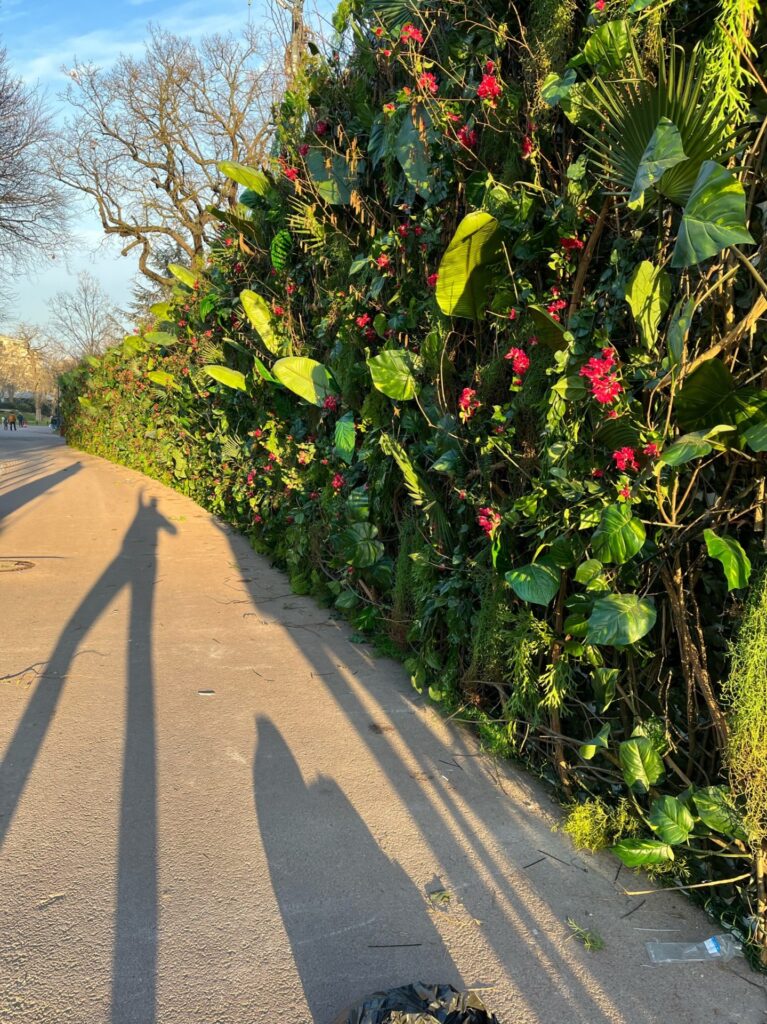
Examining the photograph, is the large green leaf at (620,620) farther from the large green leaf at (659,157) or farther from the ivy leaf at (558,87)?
the ivy leaf at (558,87)

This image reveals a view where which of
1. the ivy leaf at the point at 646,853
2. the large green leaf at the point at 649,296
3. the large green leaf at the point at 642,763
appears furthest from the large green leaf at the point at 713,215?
the ivy leaf at the point at 646,853

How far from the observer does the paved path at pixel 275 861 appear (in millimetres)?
2135

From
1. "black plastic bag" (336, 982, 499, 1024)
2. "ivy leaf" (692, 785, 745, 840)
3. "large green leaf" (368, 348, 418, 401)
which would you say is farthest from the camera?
"large green leaf" (368, 348, 418, 401)

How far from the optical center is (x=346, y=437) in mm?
4824

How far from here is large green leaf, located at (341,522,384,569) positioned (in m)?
4.76

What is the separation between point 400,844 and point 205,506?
8987 mm

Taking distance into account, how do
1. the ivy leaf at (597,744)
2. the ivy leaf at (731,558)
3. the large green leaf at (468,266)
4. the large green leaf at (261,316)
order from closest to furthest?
the ivy leaf at (731,558), the ivy leaf at (597,744), the large green leaf at (468,266), the large green leaf at (261,316)

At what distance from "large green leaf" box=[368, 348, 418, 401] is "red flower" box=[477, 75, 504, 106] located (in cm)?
130

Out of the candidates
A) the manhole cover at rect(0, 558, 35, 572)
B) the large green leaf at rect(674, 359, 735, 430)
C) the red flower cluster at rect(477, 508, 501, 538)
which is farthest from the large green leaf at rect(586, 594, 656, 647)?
the manhole cover at rect(0, 558, 35, 572)

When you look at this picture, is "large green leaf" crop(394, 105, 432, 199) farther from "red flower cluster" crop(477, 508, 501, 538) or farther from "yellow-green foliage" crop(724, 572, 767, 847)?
"yellow-green foliage" crop(724, 572, 767, 847)

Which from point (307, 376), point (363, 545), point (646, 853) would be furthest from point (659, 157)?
point (307, 376)

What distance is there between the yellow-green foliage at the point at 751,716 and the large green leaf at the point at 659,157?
47.8 inches

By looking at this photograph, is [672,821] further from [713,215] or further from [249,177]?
[249,177]

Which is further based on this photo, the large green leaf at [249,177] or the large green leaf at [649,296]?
the large green leaf at [249,177]
